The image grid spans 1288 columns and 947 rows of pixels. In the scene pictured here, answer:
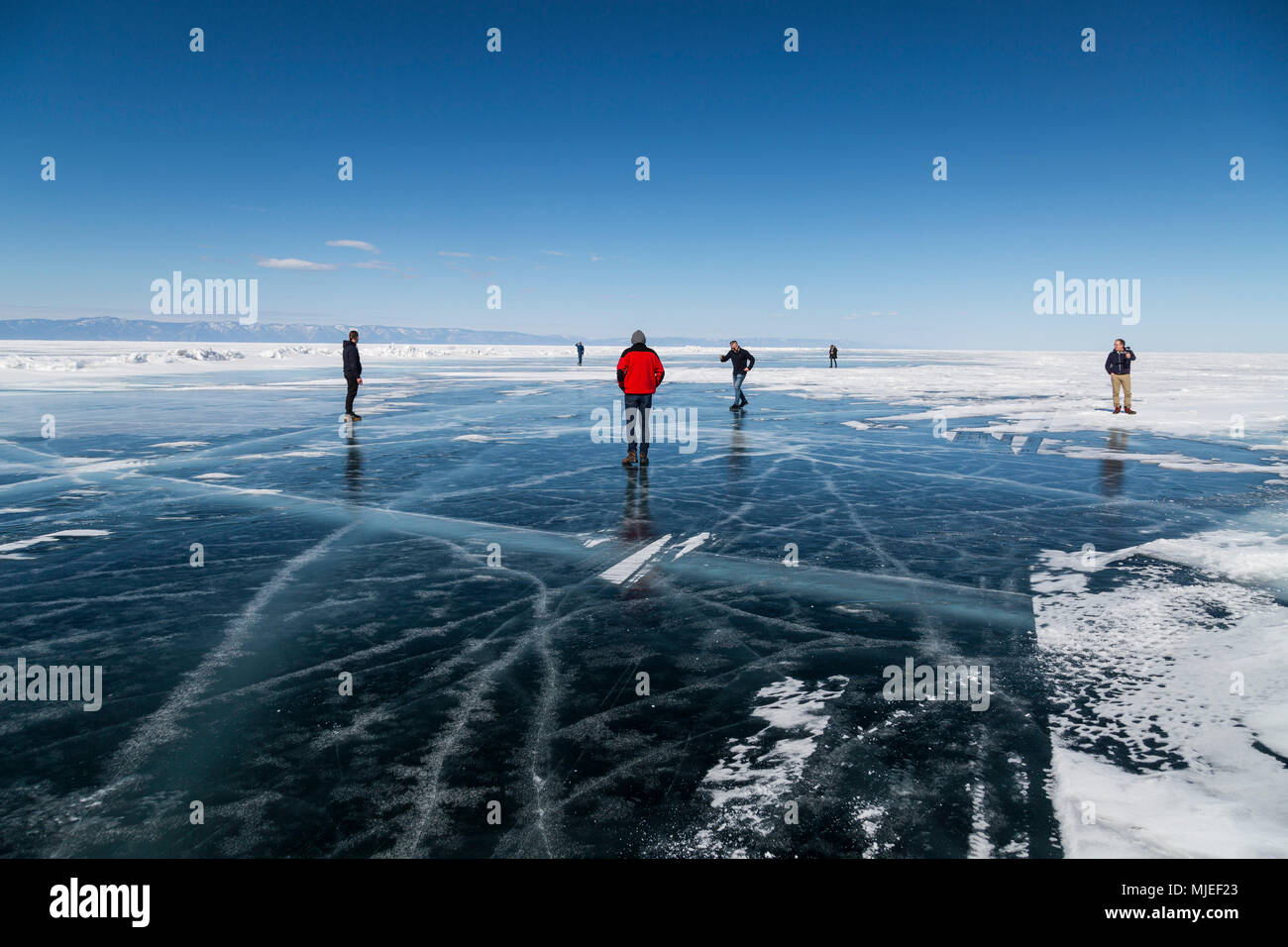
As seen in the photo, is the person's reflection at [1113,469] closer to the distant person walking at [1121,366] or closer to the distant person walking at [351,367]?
the distant person walking at [1121,366]

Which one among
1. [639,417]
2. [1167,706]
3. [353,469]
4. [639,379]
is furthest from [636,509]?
[1167,706]

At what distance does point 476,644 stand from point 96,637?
2324 mm

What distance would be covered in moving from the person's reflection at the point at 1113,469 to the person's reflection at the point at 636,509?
564 centimetres

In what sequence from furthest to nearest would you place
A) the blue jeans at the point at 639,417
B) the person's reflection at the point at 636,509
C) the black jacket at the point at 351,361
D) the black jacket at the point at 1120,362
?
the black jacket at the point at 1120,362 → the black jacket at the point at 351,361 → the blue jeans at the point at 639,417 → the person's reflection at the point at 636,509

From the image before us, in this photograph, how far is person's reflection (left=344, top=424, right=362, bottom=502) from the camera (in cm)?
895

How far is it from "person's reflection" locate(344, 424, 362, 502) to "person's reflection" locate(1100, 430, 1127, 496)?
9.20 m

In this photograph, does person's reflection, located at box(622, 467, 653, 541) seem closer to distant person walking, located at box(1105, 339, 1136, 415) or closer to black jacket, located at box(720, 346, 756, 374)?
black jacket, located at box(720, 346, 756, 374)

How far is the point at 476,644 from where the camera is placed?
4262mm

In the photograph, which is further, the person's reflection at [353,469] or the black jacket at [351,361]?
the black jacket at [351,361]

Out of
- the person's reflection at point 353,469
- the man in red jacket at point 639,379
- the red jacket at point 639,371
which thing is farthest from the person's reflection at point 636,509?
the person's reflection at point 353,469

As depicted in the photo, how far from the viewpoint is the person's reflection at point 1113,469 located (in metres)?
9.05

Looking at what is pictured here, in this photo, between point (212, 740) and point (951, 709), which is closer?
point (212, 740)

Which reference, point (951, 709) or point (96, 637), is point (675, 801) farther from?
point (96, 637)
